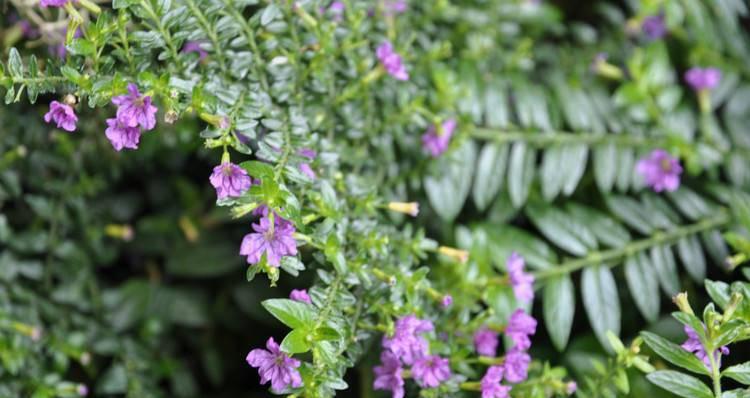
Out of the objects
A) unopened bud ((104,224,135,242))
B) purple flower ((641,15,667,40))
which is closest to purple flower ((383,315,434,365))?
unopened bud ((104,224,135,242))

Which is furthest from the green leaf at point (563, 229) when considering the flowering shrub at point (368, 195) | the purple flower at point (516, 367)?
the purple flower at point (516, 367)

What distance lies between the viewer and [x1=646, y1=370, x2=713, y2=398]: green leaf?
1093 millimetres

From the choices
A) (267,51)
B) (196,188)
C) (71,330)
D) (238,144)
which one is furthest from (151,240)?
(238,144)

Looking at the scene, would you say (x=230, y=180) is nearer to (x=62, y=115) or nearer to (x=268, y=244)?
(x=268, y=244)

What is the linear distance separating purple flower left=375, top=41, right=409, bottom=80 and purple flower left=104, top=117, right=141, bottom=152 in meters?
0.49

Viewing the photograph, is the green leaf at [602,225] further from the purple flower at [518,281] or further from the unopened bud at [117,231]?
the unopened bud at [117,231]

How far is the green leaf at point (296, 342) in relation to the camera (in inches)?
Result: 40.0

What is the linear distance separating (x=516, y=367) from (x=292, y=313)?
395mm

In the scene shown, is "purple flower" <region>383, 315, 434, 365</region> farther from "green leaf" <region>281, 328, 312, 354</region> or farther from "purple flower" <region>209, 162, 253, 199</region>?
"purple flower" <region>209, 162, 253, 199</region>

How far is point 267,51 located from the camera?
1279mm

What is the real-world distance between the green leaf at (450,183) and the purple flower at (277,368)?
60 cm

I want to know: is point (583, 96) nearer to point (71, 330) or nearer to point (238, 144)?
point (238, 144)

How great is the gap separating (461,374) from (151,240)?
36.3 inches

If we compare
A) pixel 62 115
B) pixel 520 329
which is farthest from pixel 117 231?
pixel 520 329
